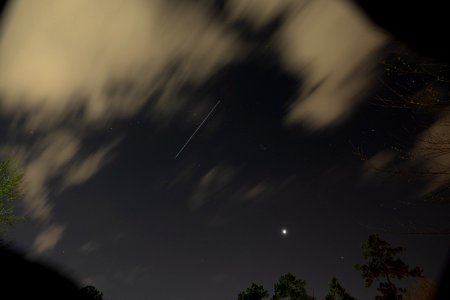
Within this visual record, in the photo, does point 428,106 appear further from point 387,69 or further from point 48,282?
point 48,282

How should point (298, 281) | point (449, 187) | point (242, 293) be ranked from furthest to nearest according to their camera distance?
point (242, 293) < point (298, 281) < point (449, 187)

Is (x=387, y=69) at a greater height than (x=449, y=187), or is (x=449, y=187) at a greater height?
(x=387, y=69)

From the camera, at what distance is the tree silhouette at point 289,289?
39406 mm

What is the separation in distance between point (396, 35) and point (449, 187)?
13.1ft

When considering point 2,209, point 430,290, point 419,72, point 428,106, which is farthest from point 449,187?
point 2,209

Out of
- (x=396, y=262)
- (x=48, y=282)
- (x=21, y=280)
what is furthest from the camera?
(x=396, y=262)

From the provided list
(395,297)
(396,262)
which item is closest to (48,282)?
(395,297)

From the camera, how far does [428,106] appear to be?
5.35 m

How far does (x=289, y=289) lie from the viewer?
131 ft

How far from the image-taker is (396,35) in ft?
8.15

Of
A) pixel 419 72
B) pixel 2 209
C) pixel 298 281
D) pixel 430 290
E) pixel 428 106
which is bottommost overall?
pixel 430 290

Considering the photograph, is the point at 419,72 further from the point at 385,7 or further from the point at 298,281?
the point at 298,281

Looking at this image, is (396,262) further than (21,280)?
Yes

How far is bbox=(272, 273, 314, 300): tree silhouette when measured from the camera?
39406 millimetres
